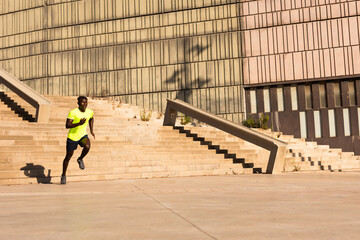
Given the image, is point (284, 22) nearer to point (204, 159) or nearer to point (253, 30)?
point (253, 30)

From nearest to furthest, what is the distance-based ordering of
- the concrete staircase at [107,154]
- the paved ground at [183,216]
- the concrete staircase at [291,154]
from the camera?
1. the paved ground at [183,216]
2. the concrete staircase at [107,154]
3. the concrete staircase at [291,154]

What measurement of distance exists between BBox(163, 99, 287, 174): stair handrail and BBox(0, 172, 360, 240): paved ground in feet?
17.2

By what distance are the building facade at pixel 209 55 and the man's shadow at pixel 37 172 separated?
16.0 m

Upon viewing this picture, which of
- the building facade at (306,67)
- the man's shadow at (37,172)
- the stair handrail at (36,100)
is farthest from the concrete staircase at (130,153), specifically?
the building facade at (306,67)

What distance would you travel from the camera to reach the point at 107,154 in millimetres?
11391

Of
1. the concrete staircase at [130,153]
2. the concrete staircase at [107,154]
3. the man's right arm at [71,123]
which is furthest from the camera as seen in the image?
the concrete staircase at [130,153]

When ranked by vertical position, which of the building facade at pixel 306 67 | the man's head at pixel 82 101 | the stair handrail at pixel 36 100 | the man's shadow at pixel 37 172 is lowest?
the man's shadow at pixel 37 172

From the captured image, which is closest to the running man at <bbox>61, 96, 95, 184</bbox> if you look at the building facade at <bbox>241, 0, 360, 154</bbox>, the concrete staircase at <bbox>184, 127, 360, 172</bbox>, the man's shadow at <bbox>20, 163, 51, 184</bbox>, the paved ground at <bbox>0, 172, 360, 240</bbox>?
the man's shadow at <bbox>20, 163, 51, 184</bbox>

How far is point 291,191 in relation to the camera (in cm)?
686

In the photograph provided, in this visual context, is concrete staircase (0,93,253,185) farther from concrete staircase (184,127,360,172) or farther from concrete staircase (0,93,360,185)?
concrete staircase (184,127,360,172)

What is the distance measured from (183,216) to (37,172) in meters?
6.07

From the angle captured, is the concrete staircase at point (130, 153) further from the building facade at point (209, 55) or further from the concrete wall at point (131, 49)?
the concrete wall at point (131, 49)

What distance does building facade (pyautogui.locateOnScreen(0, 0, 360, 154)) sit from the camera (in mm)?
23578

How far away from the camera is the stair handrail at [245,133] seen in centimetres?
1182
